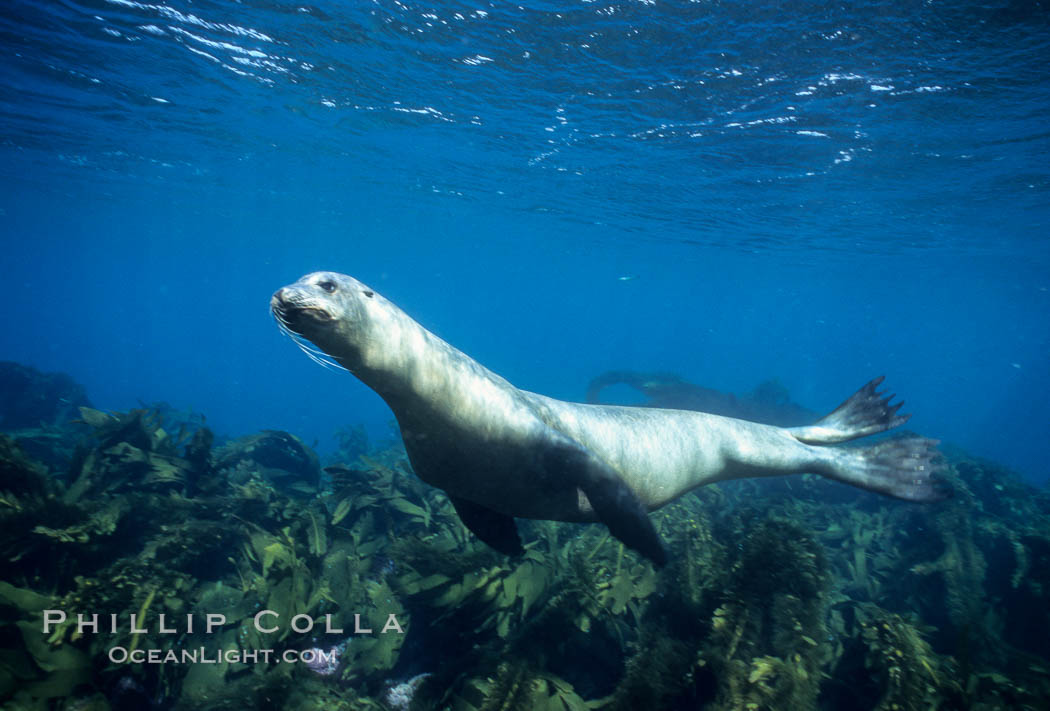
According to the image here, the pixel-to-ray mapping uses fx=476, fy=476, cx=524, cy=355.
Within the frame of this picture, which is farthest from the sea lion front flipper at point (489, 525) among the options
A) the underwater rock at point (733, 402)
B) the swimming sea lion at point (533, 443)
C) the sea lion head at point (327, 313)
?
the underwater rock at point (733, 402)

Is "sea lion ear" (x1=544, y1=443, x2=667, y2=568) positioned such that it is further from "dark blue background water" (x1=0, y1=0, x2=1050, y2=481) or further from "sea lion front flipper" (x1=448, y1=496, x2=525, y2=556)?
"dark blue background water" (x1=0, y1=0, x2=1050, y2=481)

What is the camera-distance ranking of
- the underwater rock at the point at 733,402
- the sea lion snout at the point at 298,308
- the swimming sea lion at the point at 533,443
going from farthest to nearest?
the underwater rock at the point at 733,402 → the swimming sea lion at the point at 533,443 → the sea lion snout at the point at 298,308

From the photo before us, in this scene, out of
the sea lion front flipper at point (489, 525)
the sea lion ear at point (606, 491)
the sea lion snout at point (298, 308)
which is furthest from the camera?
the sea lion front flipper at point (489, 525)

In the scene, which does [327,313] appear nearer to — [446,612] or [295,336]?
[295,336]

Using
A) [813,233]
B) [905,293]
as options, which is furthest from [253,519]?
[905,293]

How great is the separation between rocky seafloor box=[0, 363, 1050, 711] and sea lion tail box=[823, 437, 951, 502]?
113cm

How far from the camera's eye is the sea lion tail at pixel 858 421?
16.5 ft

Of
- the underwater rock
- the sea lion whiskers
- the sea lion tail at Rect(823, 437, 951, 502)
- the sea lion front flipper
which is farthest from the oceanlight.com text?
the underwater rock

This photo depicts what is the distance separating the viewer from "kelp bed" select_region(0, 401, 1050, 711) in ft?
9.66

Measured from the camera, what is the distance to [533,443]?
3248mm

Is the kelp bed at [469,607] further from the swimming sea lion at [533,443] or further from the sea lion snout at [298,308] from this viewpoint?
the sea lion snout at [298,308]

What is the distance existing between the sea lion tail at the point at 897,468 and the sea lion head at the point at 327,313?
4739 millimetres

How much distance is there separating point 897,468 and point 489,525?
4.11 meters

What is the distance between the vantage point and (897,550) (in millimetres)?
6633
